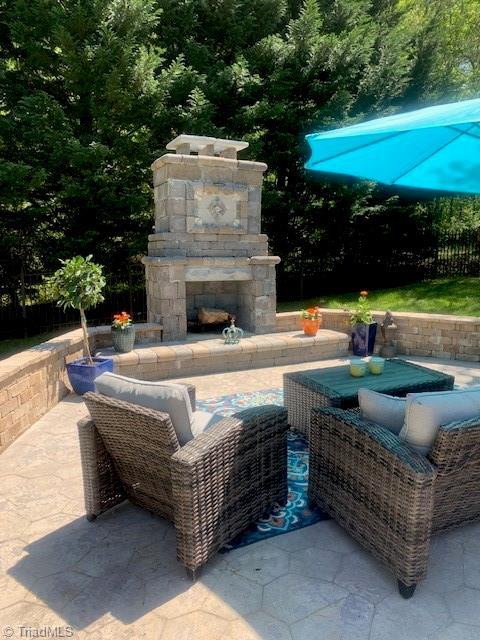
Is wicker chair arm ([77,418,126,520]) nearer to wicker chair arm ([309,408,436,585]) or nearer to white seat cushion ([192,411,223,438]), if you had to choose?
white seat cushion ([192,411,223,438])

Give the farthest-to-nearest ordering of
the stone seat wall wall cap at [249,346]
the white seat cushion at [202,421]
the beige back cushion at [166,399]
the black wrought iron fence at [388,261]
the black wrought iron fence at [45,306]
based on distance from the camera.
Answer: the black wrought iron fence at [388,261], the black wrought iron fence at [45,306], the stone seat wall wall cap at [249,346], the white seat cushion at [202,421], the beige back cushion at [166,399]

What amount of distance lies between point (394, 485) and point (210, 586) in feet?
3.66

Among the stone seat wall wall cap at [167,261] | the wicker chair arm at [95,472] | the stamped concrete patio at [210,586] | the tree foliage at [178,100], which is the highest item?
the tree foliage at [178,100]

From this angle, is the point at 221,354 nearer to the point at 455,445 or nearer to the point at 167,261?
the point at 167,261

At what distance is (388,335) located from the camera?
7719mm

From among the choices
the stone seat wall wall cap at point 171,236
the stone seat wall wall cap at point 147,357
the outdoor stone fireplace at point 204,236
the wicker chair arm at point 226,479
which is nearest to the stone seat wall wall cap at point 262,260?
the outdoor stone fireplace at point 204,236

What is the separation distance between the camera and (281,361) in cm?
723

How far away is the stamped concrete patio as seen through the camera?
2.11 m

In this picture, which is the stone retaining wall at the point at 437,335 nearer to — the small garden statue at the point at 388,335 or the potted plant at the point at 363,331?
the small garden statue at the point at 388,335

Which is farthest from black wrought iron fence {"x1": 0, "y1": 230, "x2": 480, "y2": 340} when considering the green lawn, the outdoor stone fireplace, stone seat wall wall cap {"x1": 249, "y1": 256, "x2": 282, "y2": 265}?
the outdoor stone fireplace

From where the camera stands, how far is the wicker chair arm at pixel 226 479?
236 centimetres

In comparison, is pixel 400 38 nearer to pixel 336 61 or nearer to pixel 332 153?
pixel 336 61

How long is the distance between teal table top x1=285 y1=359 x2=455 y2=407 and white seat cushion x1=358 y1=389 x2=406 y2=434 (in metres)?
1.19

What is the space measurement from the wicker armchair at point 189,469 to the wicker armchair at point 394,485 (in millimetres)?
366
